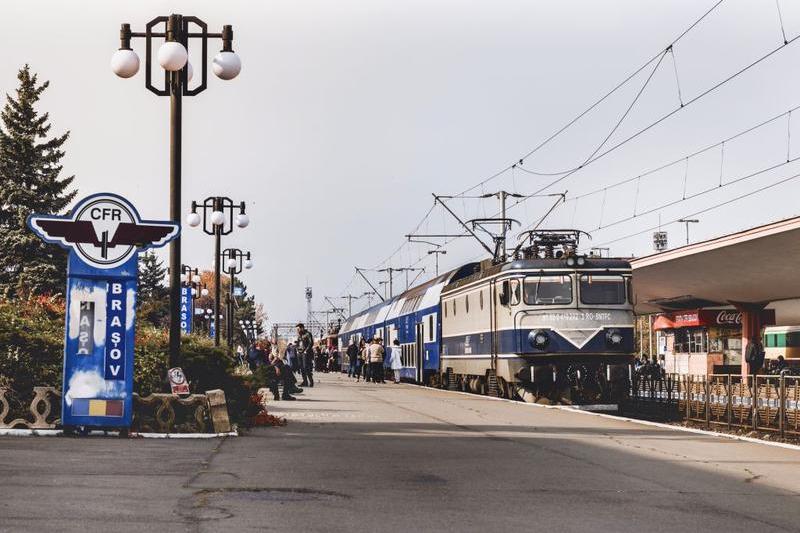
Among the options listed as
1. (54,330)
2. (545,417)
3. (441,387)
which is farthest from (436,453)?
(441,387)

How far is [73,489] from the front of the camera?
9.67 metres

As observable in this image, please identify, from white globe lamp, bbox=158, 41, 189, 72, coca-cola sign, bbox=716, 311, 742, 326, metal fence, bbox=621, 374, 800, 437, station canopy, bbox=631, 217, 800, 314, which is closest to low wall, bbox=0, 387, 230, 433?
white globe lamp, bbox=158, 41, 189, 72

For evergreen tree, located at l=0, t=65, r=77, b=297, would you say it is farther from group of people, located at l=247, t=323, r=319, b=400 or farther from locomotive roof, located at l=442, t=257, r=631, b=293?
locomotive roof, located at l=442, t=257, r=631, b=293

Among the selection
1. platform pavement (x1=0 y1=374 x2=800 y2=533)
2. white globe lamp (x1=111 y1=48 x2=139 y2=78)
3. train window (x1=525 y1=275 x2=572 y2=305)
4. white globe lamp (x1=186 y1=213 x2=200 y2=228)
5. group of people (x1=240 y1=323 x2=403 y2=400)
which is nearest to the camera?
platform pavement (x1=0 y1=374 x2=800 y2=533)

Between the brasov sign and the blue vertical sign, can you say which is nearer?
the brasov sign

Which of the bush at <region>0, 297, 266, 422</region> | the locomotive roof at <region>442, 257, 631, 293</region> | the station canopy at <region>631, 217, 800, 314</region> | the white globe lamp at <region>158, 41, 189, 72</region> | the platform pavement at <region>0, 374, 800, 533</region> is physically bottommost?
the platform pavement at <region>0, 374, 800, 533</region>

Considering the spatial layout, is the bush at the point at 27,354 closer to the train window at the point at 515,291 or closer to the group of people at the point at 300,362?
the group of people at the point at 300,362

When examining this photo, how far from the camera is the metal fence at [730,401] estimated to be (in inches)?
735

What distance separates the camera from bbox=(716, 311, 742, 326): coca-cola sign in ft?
189

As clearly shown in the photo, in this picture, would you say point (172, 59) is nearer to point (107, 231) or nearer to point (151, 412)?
point (107, 231)

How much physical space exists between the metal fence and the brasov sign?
31.4 ft

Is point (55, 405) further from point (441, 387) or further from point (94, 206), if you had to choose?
point (441, 387)

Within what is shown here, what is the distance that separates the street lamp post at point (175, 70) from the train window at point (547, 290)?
36.4 feet

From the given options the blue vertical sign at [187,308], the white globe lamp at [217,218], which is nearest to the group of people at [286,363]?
the white globe lamp at [217,218]
